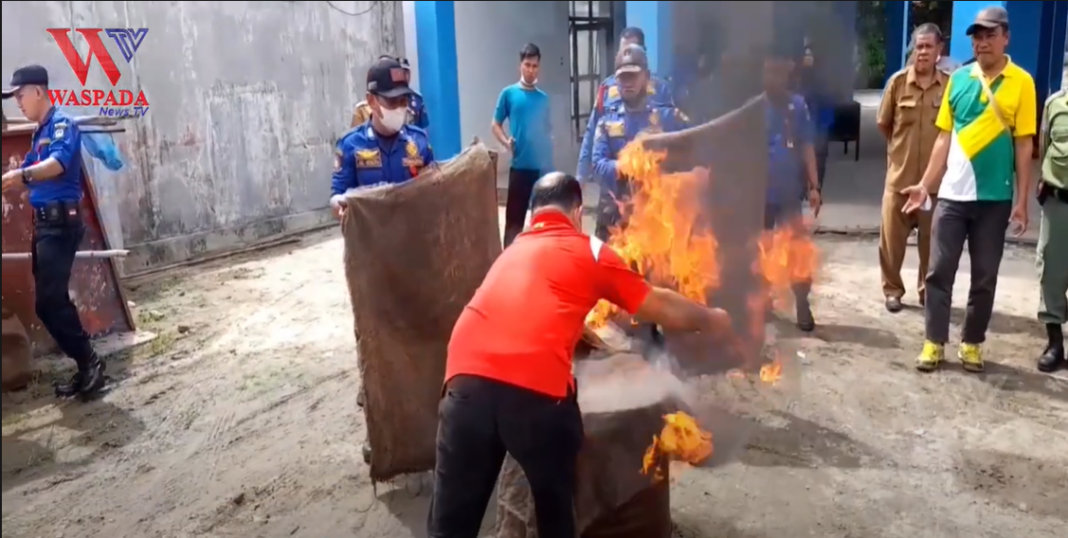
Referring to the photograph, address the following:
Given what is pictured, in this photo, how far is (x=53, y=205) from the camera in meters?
4.65

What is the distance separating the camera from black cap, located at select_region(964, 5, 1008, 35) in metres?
4.20

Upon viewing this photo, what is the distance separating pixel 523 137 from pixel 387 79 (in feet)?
7.31

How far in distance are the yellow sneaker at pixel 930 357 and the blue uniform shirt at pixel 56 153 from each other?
196 inches

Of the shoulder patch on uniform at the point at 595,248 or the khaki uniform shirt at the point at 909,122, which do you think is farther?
the khaki uniform shirt at the point at 909,122

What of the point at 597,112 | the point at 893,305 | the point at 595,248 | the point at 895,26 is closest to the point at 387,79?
the point at 597,112

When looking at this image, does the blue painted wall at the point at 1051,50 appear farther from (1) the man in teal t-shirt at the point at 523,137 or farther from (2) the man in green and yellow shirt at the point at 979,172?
(1) the man in teal t-shirt at the point at 523,137

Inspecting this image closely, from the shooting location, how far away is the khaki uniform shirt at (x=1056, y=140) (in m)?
4.48

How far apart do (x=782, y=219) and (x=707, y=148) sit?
4.35 feet

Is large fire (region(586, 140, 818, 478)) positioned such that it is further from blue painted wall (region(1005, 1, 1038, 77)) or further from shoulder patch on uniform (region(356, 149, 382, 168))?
blue painted wall (region(1005, 1, 1038, 77))

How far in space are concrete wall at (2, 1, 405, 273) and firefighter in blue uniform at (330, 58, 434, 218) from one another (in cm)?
362

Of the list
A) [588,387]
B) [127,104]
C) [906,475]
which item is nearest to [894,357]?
[906,475]

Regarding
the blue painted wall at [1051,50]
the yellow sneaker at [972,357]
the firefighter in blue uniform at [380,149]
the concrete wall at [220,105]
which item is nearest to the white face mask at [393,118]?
the firefighter in blue uniform at [380,149]

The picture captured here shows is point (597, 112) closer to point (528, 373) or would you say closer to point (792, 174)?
point (792, 174)

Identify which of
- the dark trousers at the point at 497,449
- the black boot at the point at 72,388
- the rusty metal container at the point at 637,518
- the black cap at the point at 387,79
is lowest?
the black boot at the point at 72,388
